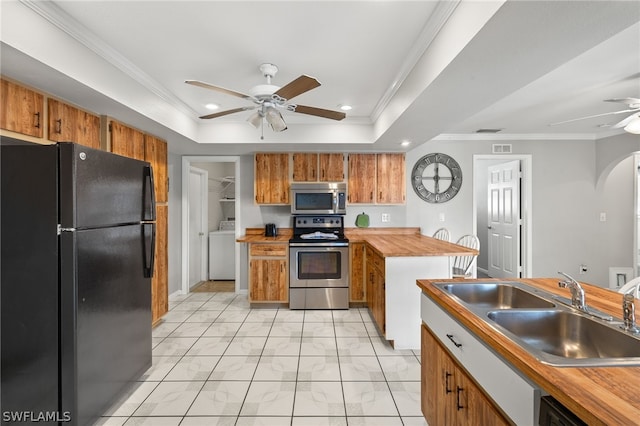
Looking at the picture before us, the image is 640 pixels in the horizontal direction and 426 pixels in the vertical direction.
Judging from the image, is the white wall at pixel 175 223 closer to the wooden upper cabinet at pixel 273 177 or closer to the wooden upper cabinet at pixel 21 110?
the wooden upper cabinet at pixel 273 177

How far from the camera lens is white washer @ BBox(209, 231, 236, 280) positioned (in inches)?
206

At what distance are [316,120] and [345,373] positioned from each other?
2811mm

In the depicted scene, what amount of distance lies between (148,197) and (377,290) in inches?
92.9

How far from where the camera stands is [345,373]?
240 centimetres

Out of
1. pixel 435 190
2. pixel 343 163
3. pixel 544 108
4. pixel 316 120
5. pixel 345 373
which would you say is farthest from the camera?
Result: pixel 435 190

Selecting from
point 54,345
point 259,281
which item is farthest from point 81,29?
point 259,281

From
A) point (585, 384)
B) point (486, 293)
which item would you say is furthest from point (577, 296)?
point (585, 384)

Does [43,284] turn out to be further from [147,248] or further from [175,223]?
[175,223]

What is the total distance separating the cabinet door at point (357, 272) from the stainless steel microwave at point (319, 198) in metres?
0.56

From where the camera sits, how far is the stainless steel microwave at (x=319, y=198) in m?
4.19

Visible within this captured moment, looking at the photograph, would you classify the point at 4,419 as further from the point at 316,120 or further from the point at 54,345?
the point at 316,120

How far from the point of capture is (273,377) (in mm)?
2354

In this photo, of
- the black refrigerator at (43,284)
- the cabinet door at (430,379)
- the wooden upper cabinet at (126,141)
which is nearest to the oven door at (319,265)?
the wooden upper cabinet at (126,141)

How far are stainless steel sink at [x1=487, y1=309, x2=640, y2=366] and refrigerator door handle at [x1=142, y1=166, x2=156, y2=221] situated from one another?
2.41 meters
